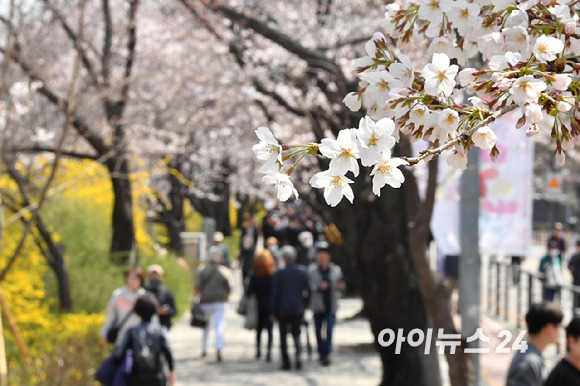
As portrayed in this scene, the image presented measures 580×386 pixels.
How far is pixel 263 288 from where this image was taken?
46.3 feet

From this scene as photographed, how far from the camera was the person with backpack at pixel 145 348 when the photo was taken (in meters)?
7.68

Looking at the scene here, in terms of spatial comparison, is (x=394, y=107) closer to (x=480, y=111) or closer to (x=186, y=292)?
(x=480, y=111)

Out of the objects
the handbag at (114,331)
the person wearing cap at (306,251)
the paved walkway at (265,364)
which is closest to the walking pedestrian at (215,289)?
the paved walkway at (265,364)

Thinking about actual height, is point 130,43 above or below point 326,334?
above

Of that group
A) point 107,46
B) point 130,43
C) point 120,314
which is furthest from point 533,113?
point 130,43

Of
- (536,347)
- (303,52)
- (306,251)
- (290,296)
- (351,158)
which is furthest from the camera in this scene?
(306,251)

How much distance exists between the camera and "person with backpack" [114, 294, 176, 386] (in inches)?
303

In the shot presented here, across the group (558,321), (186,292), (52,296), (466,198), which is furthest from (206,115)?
(558,321)

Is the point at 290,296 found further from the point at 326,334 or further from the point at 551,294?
A: the point at 551,294

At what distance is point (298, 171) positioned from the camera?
21344 millimetres

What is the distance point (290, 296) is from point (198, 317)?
71.4 inches

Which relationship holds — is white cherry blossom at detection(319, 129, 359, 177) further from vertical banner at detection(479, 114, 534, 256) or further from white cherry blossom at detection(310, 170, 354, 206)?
vertical banner at detection(479, 114, 534, 256)

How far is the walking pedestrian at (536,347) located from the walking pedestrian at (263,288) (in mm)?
9087

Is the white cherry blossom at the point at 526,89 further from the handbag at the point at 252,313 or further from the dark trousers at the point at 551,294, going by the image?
the dark trousers at the point at 551,294
